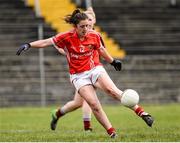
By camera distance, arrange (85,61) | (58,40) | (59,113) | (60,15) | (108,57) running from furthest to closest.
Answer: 1. (60,15)
2. (59,113)
3. (108,57)
4. (85,61)
5. (58,40)

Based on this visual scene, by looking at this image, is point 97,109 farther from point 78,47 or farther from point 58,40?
point 58,40

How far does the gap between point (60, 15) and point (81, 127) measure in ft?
40.0

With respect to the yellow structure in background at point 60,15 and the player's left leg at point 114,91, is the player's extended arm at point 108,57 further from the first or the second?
the yellow structure in background at point 60,15

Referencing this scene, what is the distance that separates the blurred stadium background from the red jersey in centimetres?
1145

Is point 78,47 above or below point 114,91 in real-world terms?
above

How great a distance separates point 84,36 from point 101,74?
1.98 feet

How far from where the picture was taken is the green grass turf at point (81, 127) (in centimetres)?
1094

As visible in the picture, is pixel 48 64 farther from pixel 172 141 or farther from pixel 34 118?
pixel 172 141

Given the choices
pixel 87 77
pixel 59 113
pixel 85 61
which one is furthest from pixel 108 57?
pixel 59 113

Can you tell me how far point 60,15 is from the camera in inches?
1052

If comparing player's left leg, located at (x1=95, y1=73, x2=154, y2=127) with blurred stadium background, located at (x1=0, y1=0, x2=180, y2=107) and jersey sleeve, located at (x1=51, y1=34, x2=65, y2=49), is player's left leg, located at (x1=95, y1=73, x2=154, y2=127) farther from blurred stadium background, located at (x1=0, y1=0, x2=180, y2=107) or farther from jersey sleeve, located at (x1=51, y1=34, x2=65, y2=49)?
blurred stadium background, located at (x1=0, y1=0, x2=180, y2=107)

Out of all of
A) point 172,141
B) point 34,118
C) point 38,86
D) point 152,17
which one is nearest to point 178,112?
point 34,118

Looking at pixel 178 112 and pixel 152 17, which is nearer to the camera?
pixel 178 112

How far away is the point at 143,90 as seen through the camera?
79.4ft
